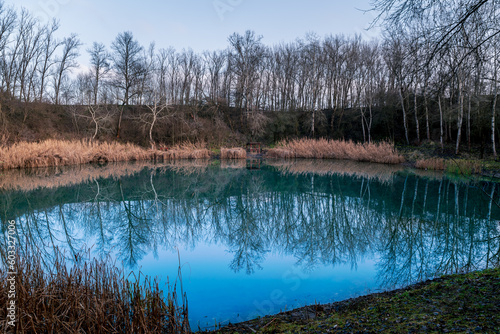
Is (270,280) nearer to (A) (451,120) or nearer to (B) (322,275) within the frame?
(B) (322,275)

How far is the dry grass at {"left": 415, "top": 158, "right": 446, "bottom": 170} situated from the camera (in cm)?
1526

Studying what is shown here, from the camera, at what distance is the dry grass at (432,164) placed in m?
15.3

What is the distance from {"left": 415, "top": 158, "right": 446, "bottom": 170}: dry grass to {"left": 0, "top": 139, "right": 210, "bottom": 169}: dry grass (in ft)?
46.4

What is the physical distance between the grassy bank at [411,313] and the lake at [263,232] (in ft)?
1.53

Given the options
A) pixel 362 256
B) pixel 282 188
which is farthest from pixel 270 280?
pixel 282 188

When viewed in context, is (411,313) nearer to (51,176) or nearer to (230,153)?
(51,176)

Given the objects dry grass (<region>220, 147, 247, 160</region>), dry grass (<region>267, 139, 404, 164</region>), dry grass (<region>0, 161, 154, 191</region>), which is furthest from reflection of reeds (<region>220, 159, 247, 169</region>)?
dry grass (<region>0, 161, 154, 191</region>)

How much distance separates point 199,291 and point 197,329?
871 millimetres

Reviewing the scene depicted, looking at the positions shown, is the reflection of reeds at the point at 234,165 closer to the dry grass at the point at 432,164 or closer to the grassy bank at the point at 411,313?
the dry grass at the point at 432,164

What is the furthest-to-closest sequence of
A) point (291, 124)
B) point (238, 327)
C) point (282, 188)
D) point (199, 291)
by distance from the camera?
1. point (291, 124)
2. point (282, 188)
3. point (199, 291)
4. point (238, 327)

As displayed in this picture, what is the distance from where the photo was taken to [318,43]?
2806cm

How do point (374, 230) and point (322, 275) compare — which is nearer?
point (322, 275)

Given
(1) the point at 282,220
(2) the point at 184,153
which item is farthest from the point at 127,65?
(1) the point at 282,220

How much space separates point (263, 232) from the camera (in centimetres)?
646
